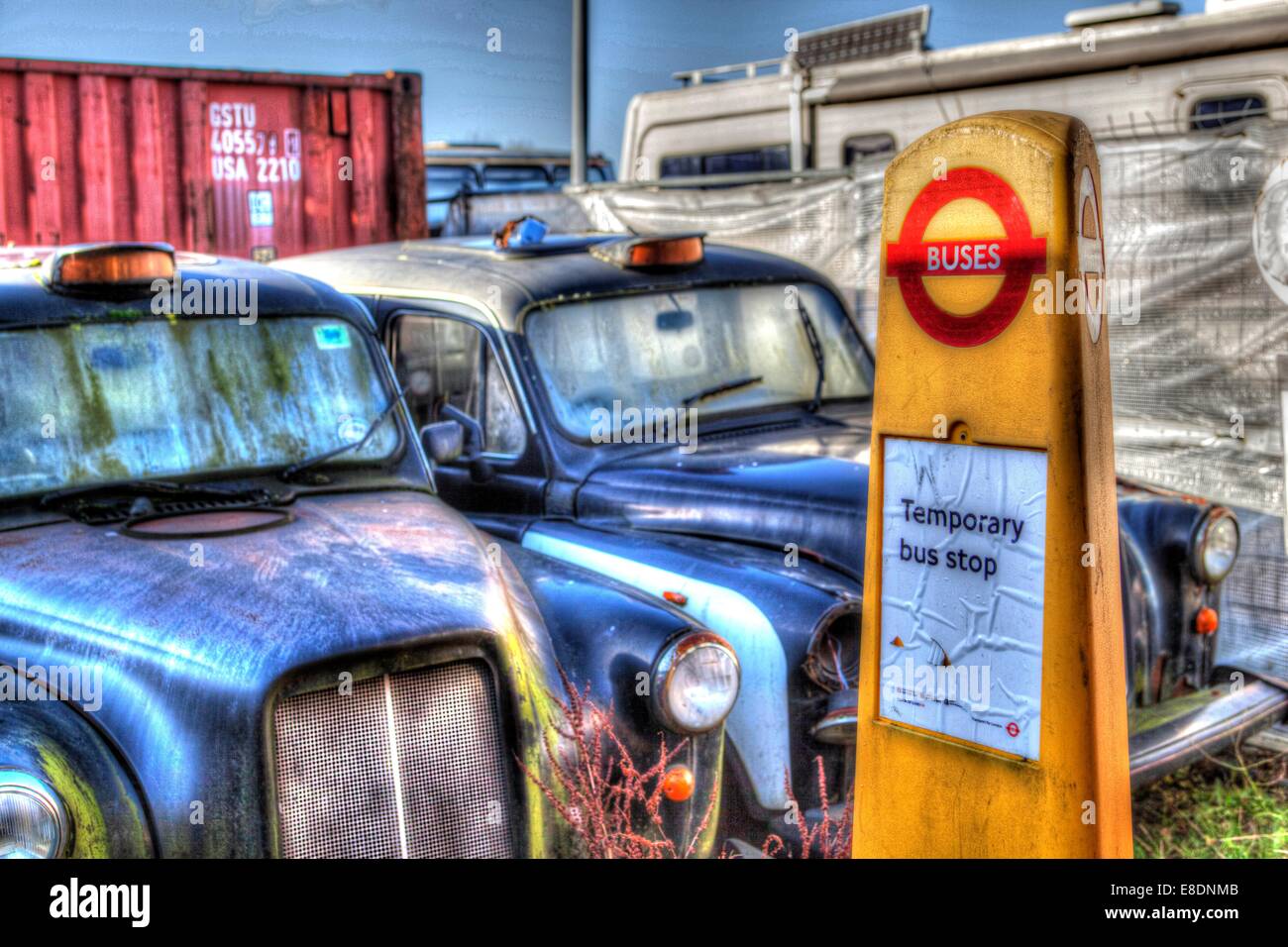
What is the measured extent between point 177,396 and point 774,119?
6.01 m

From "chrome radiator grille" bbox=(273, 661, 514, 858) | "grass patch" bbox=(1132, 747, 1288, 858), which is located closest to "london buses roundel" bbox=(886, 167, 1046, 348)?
"chrome radiator grille" bbox=(273, 661, 514, 858)

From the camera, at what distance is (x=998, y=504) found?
246 centimetres

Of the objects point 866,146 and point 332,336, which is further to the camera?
point 866,146

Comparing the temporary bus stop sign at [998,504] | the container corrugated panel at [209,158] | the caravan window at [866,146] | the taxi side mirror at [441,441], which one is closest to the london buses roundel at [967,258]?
the temporary bus stop sign at [998,504]

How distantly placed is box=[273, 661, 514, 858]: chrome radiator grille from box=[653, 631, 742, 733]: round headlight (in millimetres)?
411

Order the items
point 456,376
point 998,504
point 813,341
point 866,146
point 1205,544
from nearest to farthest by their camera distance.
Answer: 1. point 998,504
2. point 1205,544
3. point 456,376
4. point 813,341
5. point 866,146

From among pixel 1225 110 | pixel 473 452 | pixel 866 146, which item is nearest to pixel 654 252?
pixel 473 452

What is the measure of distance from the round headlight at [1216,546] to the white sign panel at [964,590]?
183cm

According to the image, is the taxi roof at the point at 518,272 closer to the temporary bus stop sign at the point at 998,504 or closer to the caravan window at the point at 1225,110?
the temporary bus stop sign at the point at 998,504

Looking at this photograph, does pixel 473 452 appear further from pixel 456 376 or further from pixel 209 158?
pixel 209 158

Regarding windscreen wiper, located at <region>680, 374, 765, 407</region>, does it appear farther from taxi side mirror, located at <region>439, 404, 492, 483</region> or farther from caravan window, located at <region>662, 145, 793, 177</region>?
caravan window, located at <region>662, 145, 793, 177</region>

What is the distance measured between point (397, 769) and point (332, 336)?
4.70 feet

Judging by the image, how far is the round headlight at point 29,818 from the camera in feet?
7.64
